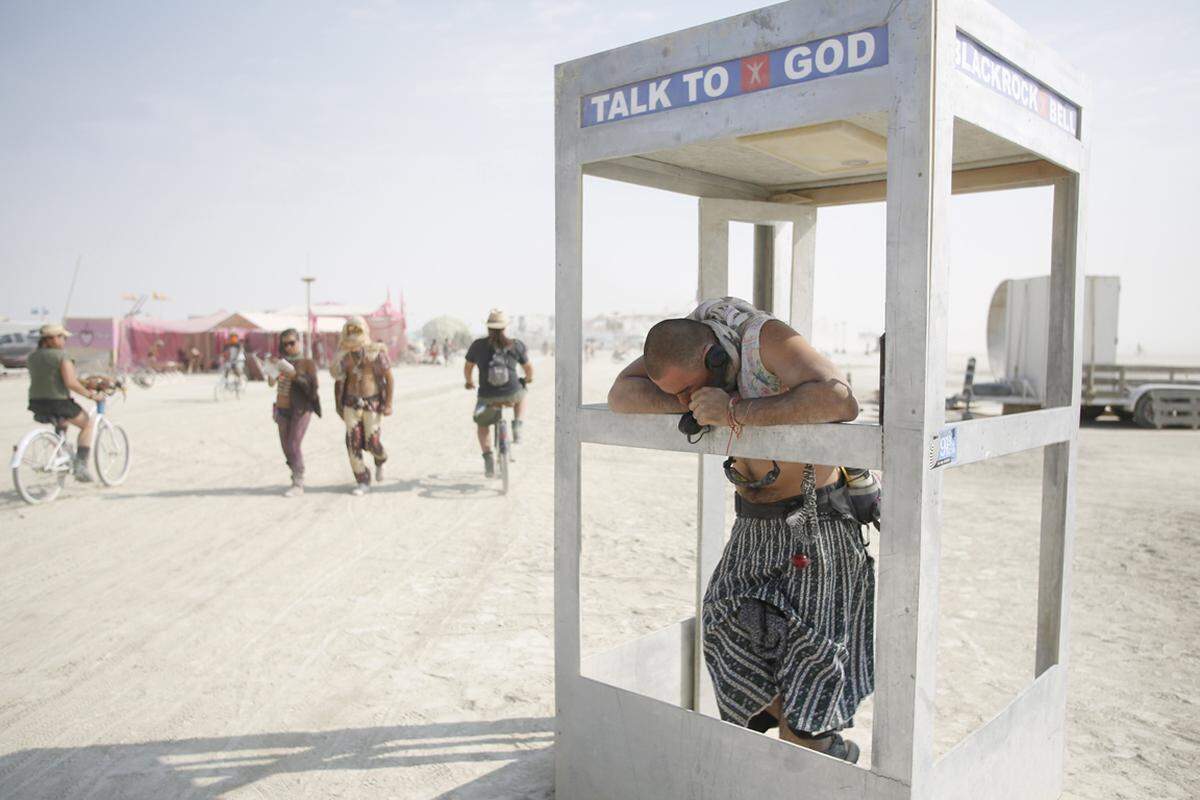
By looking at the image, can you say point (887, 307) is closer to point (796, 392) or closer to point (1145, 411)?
point (796, 392)

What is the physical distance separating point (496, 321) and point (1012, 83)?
722cm

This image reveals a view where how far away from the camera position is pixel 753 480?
2863mm

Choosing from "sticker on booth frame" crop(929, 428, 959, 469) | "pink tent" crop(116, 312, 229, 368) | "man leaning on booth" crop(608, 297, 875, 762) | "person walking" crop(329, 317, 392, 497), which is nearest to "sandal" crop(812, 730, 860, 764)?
"man leaning on booth" crop(608, 297, 875, 762)

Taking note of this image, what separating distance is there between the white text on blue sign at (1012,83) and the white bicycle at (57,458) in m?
8.87

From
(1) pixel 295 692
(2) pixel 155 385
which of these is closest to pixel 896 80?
(1) pixel 295 692

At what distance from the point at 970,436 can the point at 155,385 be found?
2934 centimetres

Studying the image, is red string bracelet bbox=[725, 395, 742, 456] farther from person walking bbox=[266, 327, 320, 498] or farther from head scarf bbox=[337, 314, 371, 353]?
person walking bbox=[266, 327, 320, 498]

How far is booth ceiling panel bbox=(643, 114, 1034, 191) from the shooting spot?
8.94ft

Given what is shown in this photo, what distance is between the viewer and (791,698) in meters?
2.52

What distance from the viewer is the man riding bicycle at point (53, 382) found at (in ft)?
28.2

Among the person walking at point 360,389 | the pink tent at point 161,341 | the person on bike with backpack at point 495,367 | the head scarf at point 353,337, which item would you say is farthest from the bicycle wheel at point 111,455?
the pink tent at point 161,341

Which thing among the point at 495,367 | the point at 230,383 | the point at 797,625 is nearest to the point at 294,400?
the point at 495,367

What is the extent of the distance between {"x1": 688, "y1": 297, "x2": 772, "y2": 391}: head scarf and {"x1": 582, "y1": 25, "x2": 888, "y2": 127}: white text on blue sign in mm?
620

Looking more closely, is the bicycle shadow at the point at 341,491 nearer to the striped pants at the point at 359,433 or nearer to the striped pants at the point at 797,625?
the striped pants at the point at 359,433
